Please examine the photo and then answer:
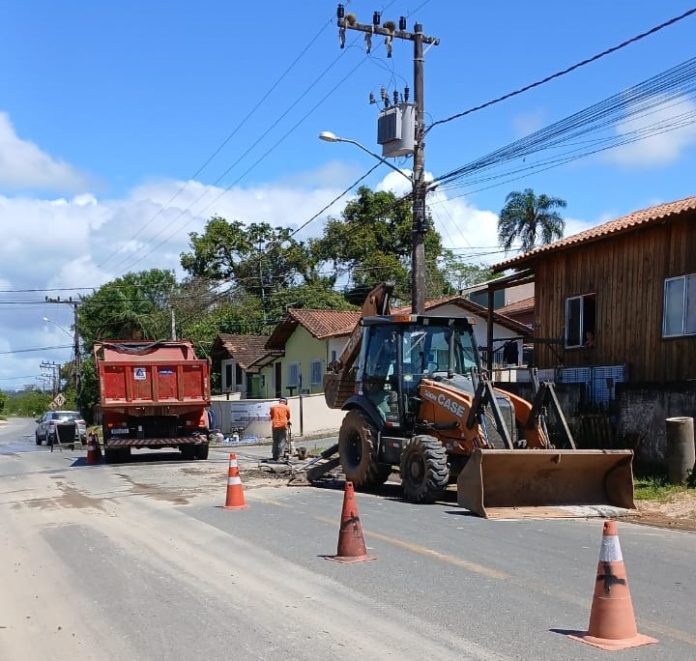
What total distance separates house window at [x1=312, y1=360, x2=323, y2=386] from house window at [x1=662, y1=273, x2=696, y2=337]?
2362 centimetres

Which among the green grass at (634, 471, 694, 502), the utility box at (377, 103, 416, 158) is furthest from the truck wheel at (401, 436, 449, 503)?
the utility box at (377, 103, 416, 158)

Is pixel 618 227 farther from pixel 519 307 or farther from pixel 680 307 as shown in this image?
pixel 519 307

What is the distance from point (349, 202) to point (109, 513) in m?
48.2

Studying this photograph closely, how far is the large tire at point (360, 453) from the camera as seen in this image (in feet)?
45.6

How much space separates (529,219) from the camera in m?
54.9

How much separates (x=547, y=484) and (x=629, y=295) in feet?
25.0

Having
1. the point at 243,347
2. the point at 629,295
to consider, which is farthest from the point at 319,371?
the point at 629,295

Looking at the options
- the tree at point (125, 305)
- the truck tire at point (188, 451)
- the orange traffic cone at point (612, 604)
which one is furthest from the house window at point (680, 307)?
the tree at point (125, 305)

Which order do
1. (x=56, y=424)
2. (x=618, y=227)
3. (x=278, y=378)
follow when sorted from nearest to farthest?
1. (x=618, y=227)
2. (x=56, y=424)
3. (x=278, y=378)

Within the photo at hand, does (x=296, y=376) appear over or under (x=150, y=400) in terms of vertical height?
under

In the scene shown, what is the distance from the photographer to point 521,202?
5488 cm

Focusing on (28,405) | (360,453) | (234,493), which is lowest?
(28,405)

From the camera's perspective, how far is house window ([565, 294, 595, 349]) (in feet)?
62.3

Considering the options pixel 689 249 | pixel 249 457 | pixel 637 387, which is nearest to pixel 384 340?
pixel 637 387
